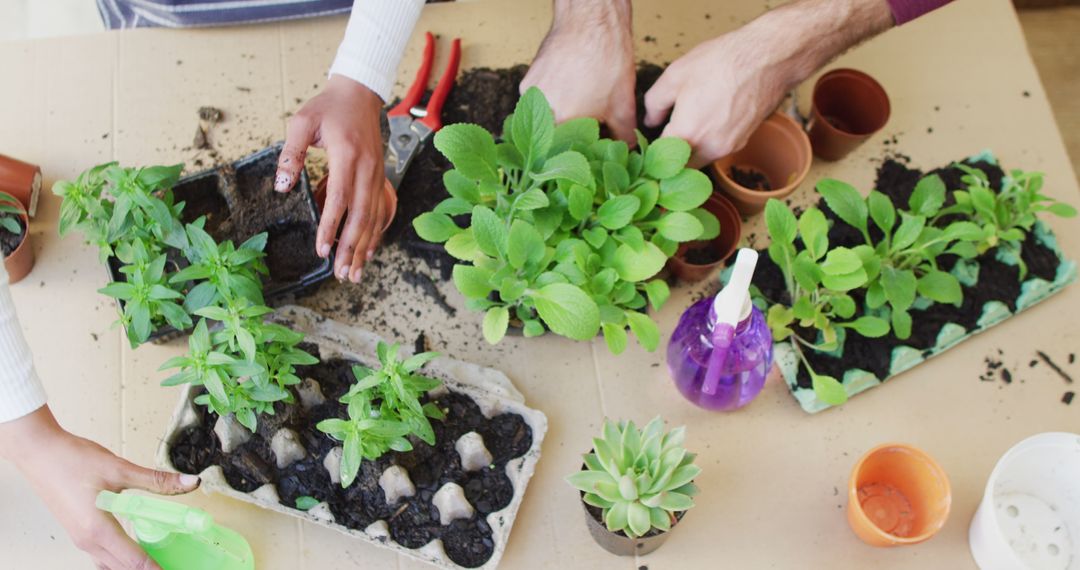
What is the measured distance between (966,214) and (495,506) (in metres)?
0.81

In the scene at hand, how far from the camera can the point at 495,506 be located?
1.12 meters

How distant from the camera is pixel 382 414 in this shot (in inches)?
40.9

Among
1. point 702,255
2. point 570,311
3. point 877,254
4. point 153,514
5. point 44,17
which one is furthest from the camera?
point 44,17

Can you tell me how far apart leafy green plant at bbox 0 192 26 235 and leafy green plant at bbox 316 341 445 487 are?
54 centimetres

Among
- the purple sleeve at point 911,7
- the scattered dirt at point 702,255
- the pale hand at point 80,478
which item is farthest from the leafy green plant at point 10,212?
the purple sleeve at point 911,7

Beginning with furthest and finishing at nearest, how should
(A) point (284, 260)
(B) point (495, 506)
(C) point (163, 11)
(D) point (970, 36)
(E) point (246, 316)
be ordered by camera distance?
(D) point (970, 36), (C) point (163, 11), (A) point (284, 260), (B) point (495, 506), (E) point (246, 316)

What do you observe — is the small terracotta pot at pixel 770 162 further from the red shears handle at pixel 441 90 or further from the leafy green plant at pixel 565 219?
the red shears handle at pixel 441 90

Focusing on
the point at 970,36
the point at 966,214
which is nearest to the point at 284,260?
the point at 966,214

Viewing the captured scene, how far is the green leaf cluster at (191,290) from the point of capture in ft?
3.32

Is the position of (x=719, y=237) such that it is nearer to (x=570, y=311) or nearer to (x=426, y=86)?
(x=570, y=311)

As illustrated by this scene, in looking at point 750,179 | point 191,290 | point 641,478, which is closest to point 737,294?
point 641,478

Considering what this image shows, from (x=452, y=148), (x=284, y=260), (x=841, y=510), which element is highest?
(x=452, y=148)

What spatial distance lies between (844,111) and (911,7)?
25 cm

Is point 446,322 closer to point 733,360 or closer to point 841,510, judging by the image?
point 733,360
